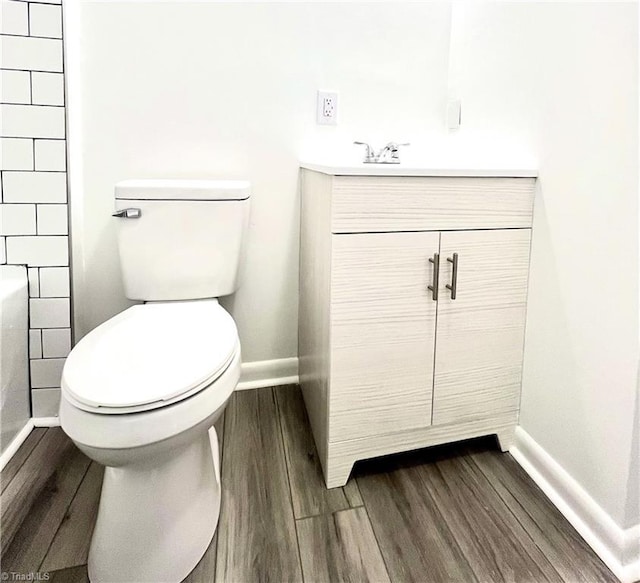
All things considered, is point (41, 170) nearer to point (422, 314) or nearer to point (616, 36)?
point (422, 314)

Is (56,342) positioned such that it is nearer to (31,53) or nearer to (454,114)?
(31,53)

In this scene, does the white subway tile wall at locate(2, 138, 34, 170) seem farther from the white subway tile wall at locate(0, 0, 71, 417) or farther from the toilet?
the toilet

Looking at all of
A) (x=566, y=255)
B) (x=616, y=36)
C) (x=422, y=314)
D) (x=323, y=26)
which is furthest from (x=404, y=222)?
(x=323, y=26)

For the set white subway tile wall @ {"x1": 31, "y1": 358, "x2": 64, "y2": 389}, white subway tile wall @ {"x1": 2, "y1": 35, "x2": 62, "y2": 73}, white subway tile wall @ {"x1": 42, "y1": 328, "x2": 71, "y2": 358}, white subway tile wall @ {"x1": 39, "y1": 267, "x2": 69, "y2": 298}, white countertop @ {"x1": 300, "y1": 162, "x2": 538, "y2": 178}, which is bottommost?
white subway tile wall @ {"x1": 31, "y1": 358, "x2": 64, "y2": 389}

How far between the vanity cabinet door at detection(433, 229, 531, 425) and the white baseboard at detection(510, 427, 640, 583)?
12 cm

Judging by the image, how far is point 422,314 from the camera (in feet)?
4.00

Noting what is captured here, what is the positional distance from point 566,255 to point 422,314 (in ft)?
1.22

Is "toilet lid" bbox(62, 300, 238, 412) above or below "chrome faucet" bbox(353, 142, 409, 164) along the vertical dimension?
below

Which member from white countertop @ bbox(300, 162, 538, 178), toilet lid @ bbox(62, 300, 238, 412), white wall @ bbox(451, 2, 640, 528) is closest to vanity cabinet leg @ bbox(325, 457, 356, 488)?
toilet lid @ bbox(62, 300, 238, 412)

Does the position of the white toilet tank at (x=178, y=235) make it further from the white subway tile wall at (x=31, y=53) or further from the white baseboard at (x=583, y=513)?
the white baseboard at (x=583, y=513)

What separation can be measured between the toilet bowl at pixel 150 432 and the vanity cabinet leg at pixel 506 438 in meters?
0.81

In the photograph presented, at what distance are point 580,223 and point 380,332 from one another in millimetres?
529

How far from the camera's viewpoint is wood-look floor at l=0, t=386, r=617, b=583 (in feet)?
3.26

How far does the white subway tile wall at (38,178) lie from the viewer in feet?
4.34
